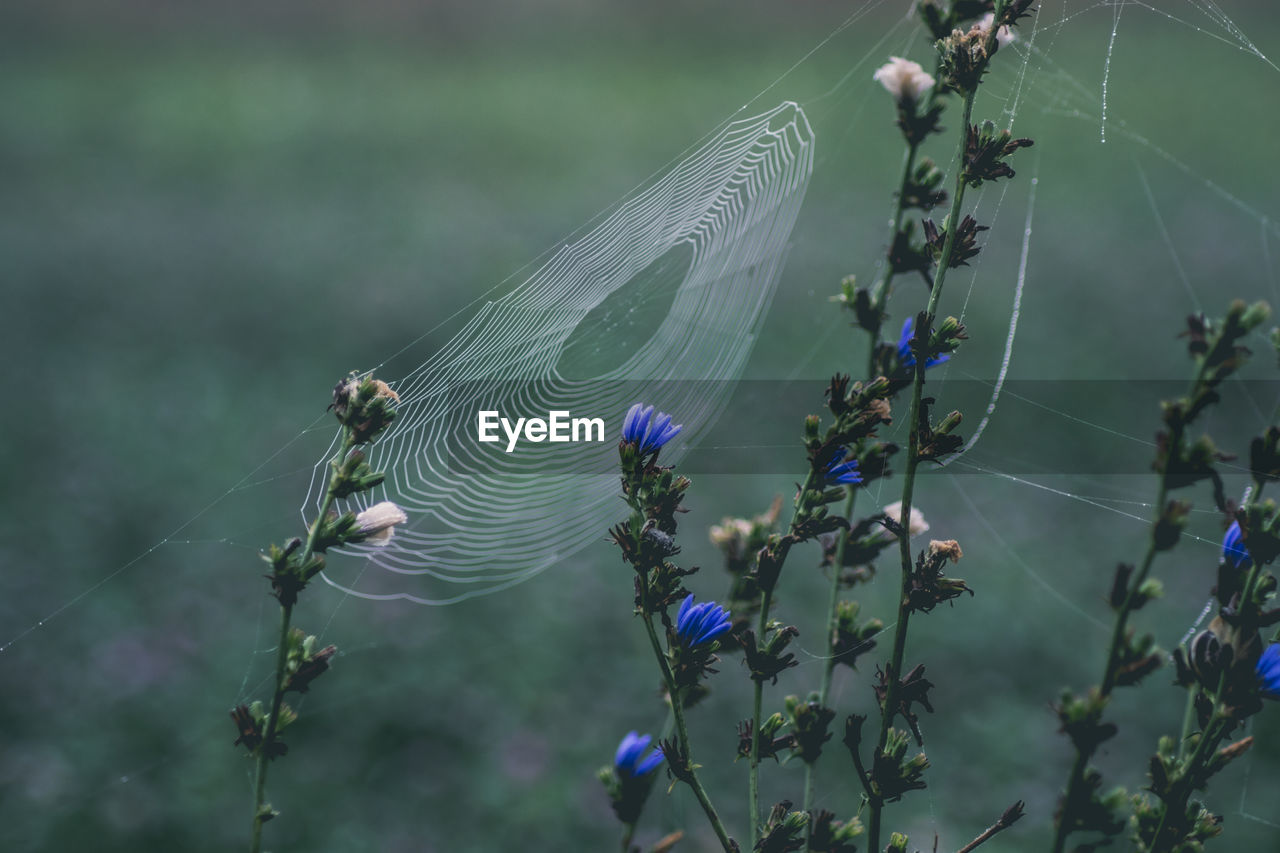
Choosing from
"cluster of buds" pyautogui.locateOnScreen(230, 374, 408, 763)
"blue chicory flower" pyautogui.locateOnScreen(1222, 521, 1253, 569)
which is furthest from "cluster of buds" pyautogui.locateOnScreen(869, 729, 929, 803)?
"cluster of buds" pyautogui.locateOnScreen(230, 374, 408, 763)

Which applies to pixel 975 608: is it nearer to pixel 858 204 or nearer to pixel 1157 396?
pixel 1157 396

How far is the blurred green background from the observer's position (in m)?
2.93

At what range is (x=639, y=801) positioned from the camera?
3.22 ft

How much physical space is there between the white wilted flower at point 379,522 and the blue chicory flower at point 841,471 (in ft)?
1.46

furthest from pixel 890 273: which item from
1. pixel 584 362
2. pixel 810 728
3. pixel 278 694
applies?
pixel 584 362

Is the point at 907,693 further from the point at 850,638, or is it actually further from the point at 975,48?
the point at 975,48

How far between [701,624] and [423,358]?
4973 millimetres

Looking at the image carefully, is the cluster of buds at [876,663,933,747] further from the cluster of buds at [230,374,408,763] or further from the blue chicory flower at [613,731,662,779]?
the cluster of buds at [230,374,408,763]

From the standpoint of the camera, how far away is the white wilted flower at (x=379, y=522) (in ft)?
3.32

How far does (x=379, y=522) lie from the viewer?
40.5 inches

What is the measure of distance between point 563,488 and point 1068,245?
620 centimetres

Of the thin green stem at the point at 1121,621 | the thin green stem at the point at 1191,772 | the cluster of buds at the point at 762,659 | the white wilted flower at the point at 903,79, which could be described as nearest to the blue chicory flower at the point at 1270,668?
the thin green stem at the point at 1191,772

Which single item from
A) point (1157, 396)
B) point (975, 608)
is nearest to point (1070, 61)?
point (1157, 396)

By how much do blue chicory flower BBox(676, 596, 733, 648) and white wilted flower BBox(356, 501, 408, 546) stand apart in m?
0.32
